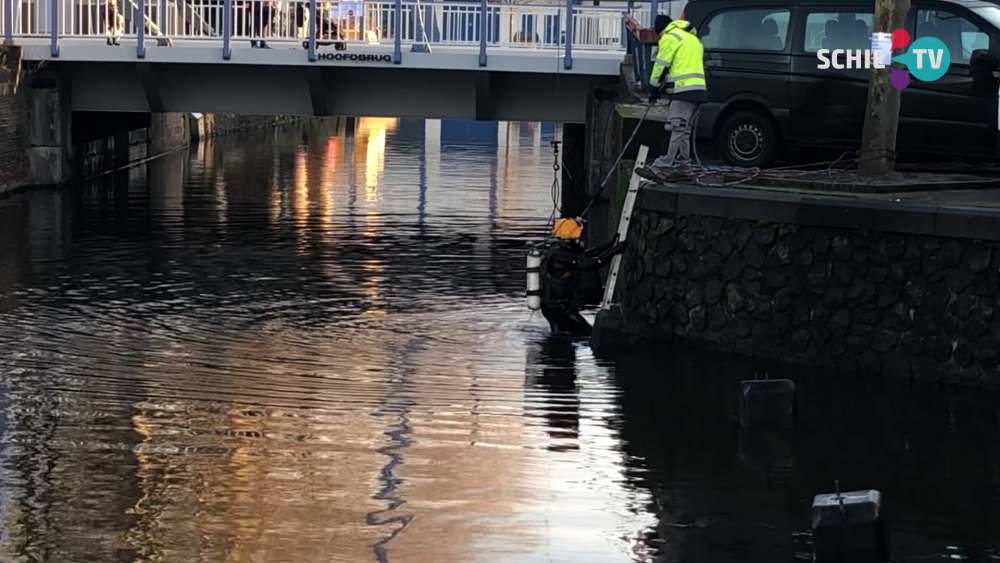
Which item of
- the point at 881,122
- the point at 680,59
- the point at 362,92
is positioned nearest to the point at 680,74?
the point at 680,59

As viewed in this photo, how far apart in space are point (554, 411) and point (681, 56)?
15.3 feet

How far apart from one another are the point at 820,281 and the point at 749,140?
12.7 ft

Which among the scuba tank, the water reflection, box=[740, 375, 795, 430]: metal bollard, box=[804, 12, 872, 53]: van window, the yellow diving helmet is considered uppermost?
box=[804, 12, 872, 53]: van window

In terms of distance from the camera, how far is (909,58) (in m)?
15.9

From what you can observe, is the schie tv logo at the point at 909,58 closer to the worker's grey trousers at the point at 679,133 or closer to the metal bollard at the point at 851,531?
the worker's grey trousers at the point at 679,133

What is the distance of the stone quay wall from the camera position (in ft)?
40.0

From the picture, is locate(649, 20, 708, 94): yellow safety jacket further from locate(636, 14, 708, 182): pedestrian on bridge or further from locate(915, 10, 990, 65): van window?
locate(915, 10, 990, 65): van window

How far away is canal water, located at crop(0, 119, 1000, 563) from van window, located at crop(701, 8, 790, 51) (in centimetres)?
322

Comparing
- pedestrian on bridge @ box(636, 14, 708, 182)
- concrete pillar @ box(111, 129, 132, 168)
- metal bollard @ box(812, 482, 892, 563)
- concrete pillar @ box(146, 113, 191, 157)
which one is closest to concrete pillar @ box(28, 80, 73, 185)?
concrete pillar @ box(111, 129, 132, 168)

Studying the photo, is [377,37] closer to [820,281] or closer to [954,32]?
[954,32]

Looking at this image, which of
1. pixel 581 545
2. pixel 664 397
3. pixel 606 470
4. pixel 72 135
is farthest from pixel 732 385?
pixel 72 135

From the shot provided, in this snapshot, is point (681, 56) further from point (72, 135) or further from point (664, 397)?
point (72, 135)

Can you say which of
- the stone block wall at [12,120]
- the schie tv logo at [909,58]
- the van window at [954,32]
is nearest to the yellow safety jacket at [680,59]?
the schie tv logo at [909,58]

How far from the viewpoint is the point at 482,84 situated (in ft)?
90.4
